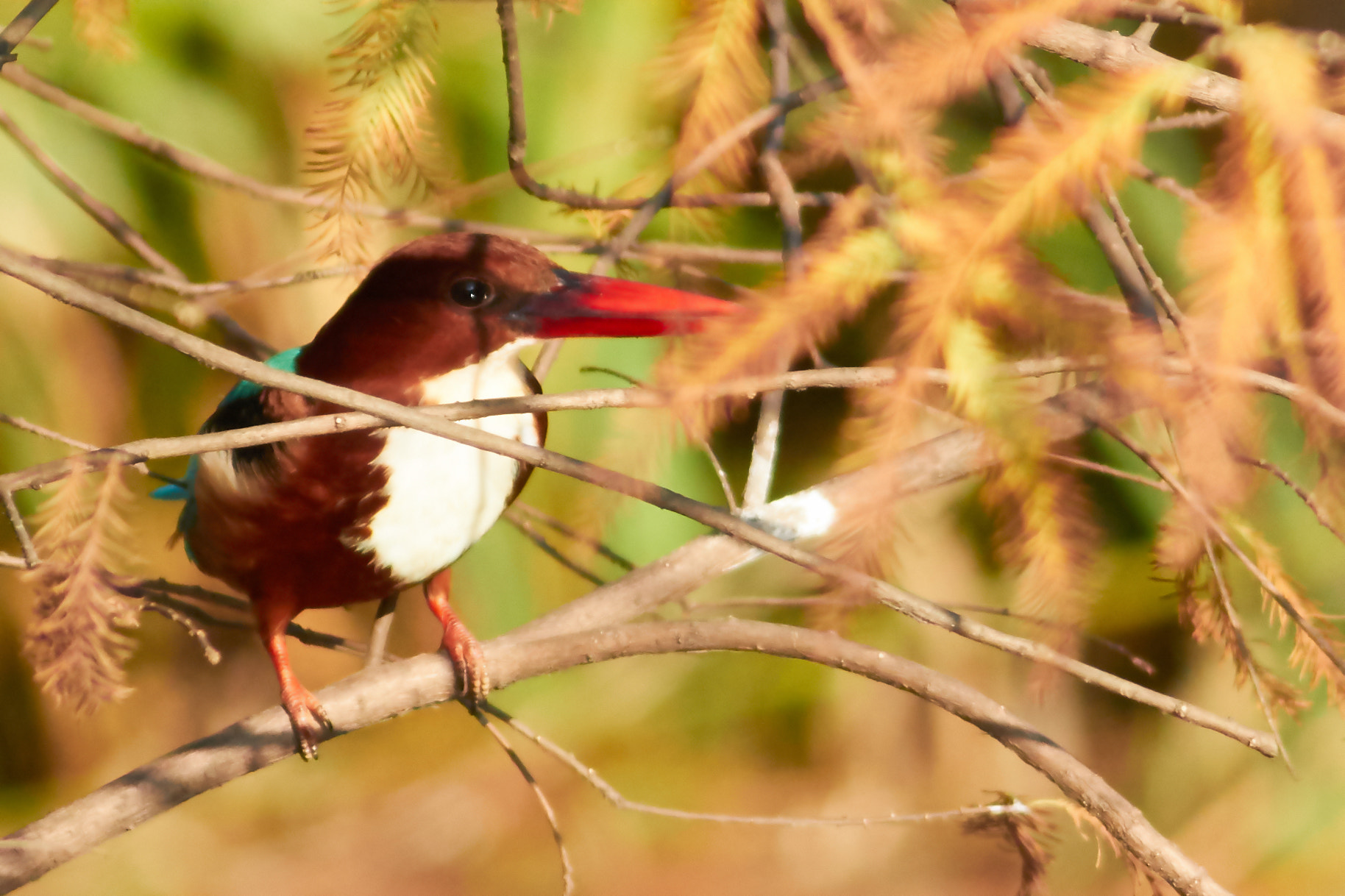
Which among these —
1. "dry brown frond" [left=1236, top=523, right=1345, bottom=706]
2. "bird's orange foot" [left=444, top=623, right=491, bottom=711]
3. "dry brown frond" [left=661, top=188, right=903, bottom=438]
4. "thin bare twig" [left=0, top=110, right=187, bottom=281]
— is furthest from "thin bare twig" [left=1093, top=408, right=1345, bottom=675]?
"thin bare twig" [left=0, top=110, right=187, bottom=281]

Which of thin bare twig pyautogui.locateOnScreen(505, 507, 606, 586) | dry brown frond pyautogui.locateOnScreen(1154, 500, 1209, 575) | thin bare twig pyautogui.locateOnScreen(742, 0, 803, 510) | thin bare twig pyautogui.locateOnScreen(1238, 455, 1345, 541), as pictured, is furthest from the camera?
thin bare twig pyautogui.locateOnScreen(505, 507, 606, 586)

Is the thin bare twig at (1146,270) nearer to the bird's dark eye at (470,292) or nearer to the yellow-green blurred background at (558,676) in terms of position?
the yellow-green blurred background at (558,676)

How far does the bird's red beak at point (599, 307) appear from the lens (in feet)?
2.77

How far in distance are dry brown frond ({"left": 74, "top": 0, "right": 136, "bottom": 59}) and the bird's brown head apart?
271 mm

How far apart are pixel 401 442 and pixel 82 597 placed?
0.38 meters

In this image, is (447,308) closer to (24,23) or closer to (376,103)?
(376,103)

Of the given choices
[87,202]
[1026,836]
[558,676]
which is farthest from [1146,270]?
[558,676]

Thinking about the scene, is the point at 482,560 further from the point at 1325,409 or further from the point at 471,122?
the point at 1325,409

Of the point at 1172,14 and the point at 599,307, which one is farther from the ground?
the point at 1172,14

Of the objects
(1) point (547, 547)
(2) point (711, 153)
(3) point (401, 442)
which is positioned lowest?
(1) point (547, 547)

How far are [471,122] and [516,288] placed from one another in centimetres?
86

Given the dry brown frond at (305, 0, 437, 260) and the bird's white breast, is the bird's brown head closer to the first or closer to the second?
the bird's white breast

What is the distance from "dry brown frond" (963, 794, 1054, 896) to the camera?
0.93 meters

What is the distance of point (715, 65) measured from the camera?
565mm
